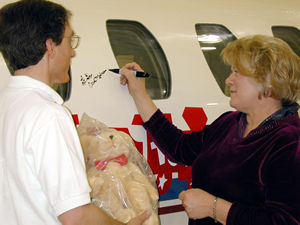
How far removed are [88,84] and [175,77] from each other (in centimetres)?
61

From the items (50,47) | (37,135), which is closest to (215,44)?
(50,47)

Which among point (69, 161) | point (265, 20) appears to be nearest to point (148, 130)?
point (69, 161)

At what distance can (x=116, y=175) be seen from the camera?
1.56m

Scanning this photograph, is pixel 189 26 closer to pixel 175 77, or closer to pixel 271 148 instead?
pixel 175 77

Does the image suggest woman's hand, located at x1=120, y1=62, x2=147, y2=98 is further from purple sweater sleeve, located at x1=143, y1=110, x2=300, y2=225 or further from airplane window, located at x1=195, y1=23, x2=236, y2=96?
airplane window, located at x1=195, y1=23, x2=236, y2=96

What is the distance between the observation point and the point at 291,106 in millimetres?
1632

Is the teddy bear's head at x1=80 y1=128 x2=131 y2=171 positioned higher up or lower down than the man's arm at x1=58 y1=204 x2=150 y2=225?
higher up

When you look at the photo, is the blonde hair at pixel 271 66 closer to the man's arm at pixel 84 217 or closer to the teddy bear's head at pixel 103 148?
the teddy bear's head at pixel 103 148

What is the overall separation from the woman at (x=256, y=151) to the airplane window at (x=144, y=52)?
68 centimetres

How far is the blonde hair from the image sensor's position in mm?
1559

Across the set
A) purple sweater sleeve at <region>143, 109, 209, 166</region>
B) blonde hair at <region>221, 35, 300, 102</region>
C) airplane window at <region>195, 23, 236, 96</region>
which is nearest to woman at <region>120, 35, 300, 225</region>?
blonde hair at <region>221, 35, 300, 102</region>

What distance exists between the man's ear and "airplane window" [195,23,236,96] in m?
1.46

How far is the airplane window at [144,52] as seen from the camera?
7.56 ft

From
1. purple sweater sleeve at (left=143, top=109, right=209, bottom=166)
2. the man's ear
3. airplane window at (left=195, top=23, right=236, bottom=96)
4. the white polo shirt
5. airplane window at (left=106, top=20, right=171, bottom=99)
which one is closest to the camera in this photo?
the white polo shirt
